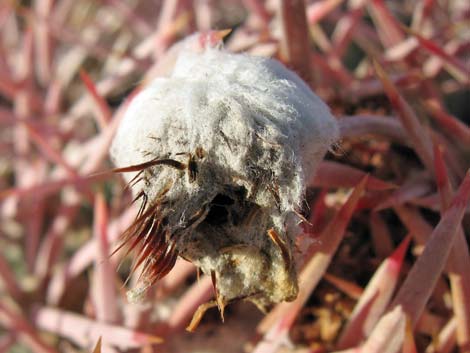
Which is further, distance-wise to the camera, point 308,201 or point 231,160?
point 308,201

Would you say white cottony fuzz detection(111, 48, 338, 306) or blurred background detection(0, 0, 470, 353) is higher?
white cottony fuzz detection(111, 48, 338, 306)

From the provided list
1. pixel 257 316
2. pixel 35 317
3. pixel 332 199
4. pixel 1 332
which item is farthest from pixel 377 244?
pixel 1 332

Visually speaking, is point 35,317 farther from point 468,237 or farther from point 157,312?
point 468,237

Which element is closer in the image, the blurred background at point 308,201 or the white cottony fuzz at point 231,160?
the white cottony fuzz at point 231,160

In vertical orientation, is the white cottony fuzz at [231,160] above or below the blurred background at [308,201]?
above
